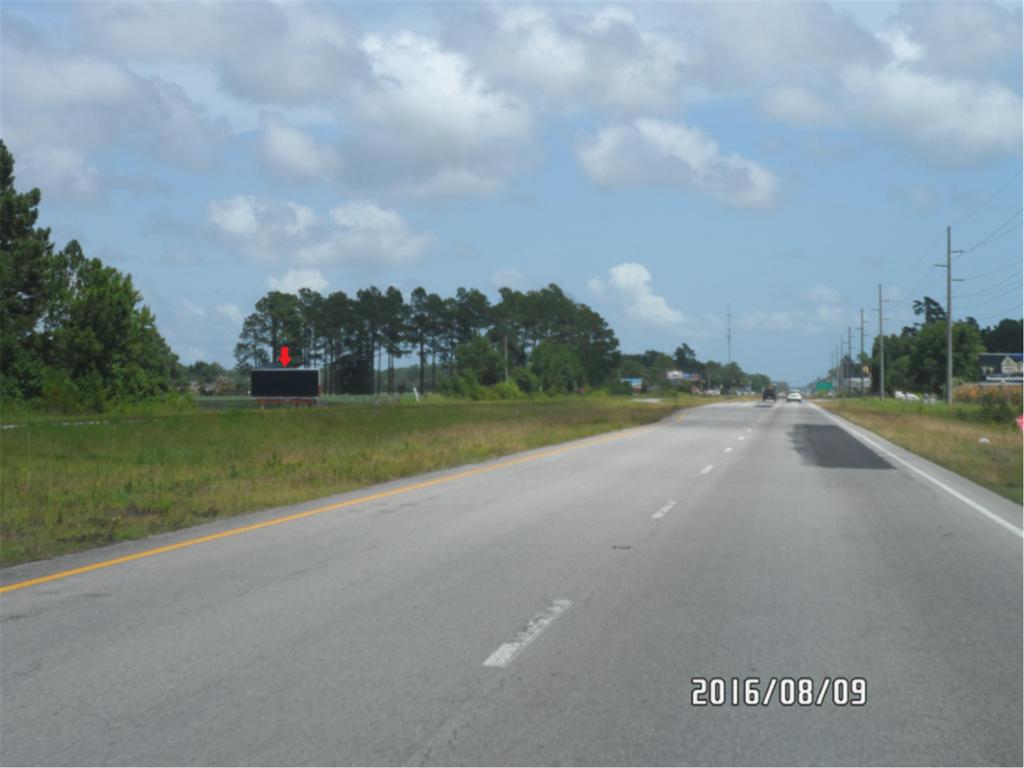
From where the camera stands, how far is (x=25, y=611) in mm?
8828

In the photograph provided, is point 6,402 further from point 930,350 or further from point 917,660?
point 930,350

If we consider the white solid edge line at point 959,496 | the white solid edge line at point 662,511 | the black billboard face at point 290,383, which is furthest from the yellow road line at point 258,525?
the black billboard face at point 290,383

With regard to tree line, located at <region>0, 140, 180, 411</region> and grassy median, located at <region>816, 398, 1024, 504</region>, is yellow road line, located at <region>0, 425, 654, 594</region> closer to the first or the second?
grassy median, located at <region>816, 398, 1024, 504</region>

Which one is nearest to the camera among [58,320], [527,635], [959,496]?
[527,635]

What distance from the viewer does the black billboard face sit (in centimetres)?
8122

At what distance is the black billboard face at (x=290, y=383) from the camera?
81.2 meters

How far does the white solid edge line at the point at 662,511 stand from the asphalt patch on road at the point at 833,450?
10.3 m

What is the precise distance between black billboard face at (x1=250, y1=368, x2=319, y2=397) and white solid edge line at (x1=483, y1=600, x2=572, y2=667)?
242 ft

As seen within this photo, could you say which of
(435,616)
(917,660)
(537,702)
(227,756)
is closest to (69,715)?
(227,756)

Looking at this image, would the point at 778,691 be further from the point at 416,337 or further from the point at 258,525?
the point at 416,337

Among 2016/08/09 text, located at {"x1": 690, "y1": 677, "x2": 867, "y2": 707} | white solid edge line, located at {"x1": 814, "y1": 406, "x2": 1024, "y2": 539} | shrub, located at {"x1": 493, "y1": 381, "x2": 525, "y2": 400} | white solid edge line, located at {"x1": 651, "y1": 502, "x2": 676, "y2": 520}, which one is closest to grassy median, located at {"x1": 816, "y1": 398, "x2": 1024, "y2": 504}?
white solid edge line, located at {"x1": 814, "y1": 406, "x2": 1024, "y2": 539}

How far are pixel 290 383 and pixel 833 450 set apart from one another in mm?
56512

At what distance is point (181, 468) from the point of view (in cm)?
2456

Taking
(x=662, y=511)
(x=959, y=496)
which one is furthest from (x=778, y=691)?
(x=959, y=496)
